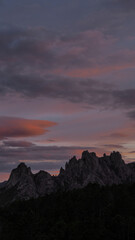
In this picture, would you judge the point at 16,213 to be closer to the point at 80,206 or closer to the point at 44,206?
the point at 44,206

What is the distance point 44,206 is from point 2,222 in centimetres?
2644

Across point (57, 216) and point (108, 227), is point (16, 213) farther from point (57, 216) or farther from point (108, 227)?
point (108, 227)

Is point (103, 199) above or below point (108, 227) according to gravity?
above

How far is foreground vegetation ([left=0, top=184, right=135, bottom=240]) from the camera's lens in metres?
114

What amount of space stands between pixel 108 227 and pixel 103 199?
3009cm

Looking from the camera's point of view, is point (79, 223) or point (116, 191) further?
point (116, 191)

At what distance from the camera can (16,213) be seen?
6245 inches

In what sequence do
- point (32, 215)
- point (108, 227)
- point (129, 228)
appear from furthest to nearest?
point (32, 215) < point (108, 227) < point (129, 228)

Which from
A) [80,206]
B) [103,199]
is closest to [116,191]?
[103,199]

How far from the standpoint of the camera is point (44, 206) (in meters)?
164

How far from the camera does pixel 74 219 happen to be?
13750cm

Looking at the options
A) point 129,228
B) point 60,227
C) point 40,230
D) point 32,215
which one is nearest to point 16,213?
point 32,215

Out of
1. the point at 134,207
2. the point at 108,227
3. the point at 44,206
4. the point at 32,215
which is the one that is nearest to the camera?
the point at 108,227

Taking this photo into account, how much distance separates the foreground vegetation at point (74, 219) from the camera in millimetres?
114312
